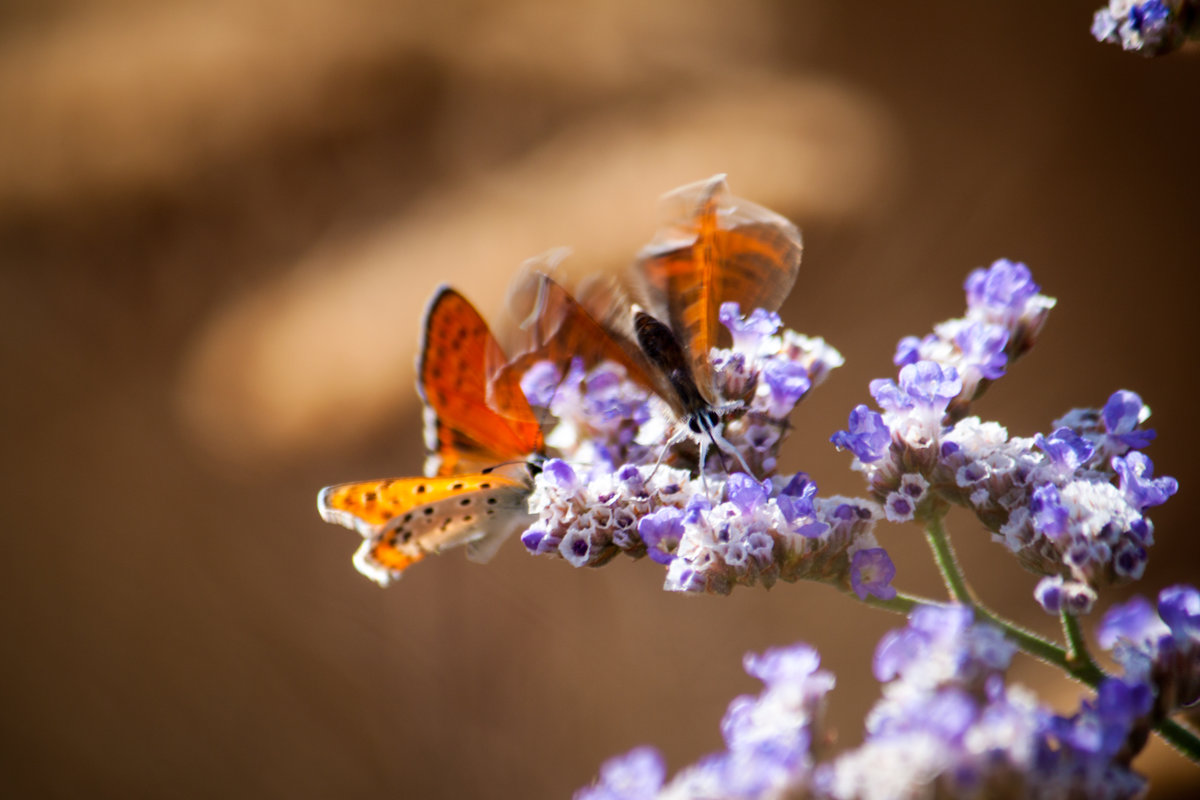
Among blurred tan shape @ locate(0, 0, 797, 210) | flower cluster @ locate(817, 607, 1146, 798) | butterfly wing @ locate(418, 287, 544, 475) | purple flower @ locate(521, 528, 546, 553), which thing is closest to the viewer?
flower cluster @ locate(817, 607, 1146, 798)

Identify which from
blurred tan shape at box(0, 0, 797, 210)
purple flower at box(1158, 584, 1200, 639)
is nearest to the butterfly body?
purple flower at box(1158, 584, 1200, 639)

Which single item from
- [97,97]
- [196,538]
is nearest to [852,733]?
[196,538]

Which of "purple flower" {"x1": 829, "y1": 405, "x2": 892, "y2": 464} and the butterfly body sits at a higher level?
"purple flower" {"x1": 829, "y1": 405, "x2": 892, "y2": 464}

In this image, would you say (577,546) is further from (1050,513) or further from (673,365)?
(1050,513)

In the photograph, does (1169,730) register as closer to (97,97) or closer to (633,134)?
(633,134)

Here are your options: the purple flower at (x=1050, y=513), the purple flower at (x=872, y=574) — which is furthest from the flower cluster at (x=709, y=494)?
the purple flower at (x=1050, y=513)

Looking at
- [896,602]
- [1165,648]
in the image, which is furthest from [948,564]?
[1165,648]

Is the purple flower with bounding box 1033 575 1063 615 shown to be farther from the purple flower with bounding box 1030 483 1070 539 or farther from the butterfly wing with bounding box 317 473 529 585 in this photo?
the butterfly wing with bounding box 317 473 529 585
